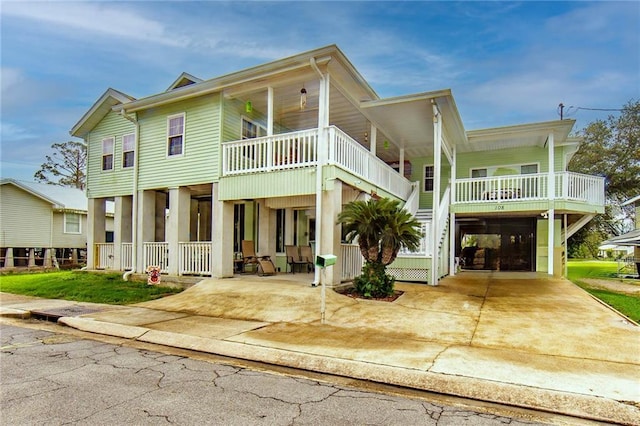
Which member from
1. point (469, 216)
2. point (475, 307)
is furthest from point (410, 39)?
point (475, 307)

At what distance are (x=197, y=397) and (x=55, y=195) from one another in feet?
79.5

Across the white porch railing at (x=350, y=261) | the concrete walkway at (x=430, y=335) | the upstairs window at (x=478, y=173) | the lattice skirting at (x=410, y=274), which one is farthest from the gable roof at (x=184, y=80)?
the upstairs window at (x=478, y=173)

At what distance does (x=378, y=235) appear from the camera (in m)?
9.12

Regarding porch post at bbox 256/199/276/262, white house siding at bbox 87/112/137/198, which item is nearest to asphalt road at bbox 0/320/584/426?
porch post at bbox 256/199/276/262

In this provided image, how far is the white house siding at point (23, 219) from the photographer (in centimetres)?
2081

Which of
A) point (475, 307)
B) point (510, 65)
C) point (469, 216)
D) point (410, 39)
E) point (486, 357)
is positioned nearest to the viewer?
point (486, 357)

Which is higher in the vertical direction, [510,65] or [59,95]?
[510,65]

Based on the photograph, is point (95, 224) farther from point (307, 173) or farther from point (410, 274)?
point (410, 274)

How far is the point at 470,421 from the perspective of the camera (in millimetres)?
3436

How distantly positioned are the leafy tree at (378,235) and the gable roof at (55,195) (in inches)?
689

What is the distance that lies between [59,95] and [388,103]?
77.2ft

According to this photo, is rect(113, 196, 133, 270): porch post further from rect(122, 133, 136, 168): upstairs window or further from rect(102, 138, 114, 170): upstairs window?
rect(102, 138, 114, 170): upstairs window

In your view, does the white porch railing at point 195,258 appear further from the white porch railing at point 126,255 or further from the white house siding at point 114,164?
the white house siding at point 114,164

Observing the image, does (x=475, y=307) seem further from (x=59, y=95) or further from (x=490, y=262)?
(x=59, y=95)
